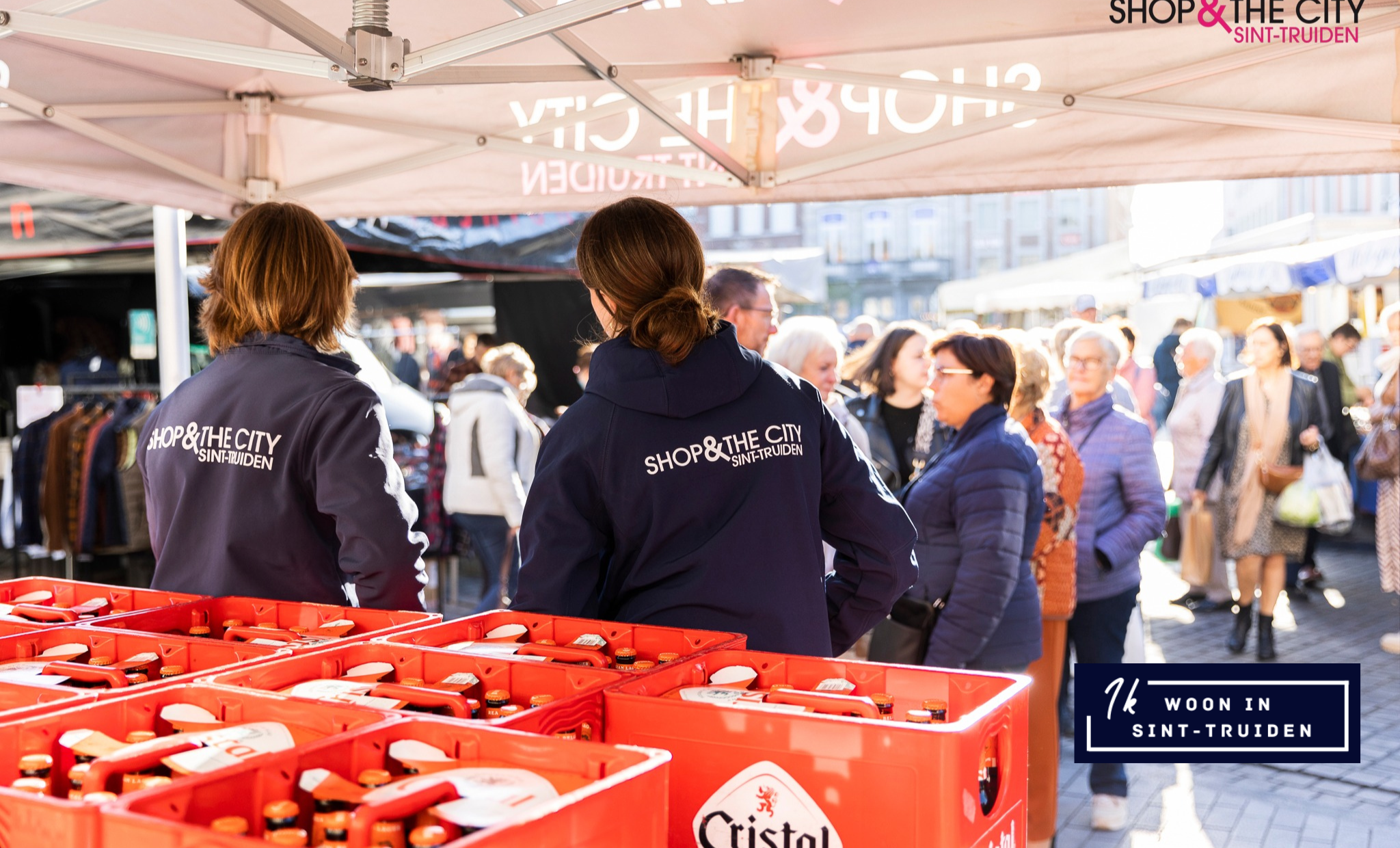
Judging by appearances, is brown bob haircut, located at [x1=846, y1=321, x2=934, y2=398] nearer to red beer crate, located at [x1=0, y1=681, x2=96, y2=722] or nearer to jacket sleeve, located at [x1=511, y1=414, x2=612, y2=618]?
jacket sleeve, located at [x1=511, y1=414, x2=612, y2=618]

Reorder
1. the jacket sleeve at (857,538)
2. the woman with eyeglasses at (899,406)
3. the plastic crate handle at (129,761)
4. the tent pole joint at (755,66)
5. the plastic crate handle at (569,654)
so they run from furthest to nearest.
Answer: the woman with eyeglasses at (899,406) → the tent pole joint at (755,66) → the jacket sleeve at (857,538) → the plastic crate handle at (569,654) → the plastic crate handle at (129,761)

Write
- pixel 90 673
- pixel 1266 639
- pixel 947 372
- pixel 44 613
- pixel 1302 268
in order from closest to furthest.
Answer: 1. pixel 90 673
2. pixel 44 613
3. pixel 947 372
4. pixel 1266 639
5. pixel 1302 268

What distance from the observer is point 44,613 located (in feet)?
6.40

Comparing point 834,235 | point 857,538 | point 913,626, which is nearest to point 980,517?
point 913,626

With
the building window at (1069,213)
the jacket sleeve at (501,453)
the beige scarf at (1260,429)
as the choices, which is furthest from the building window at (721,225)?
the jacket sleeve at (501,453)

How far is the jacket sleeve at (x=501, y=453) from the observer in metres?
6.59

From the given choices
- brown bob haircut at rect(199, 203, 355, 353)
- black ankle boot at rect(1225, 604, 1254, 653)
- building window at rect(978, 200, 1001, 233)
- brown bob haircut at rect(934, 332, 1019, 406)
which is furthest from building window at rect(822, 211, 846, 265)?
brown bob haircut at rect(199, 203, 355, 353)

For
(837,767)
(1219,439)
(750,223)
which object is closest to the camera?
(837,767)

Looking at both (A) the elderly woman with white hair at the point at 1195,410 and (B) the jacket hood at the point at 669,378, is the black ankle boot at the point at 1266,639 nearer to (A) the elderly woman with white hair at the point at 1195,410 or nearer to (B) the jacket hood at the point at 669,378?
(A) the elderly woman with white hair at the point at 1195,410

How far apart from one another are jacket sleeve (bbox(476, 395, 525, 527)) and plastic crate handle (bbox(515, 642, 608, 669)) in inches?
196

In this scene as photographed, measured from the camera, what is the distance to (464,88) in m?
3.90

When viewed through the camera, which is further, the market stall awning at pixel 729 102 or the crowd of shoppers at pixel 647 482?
the market stall awning at pixel 729 102

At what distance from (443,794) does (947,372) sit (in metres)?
2.80

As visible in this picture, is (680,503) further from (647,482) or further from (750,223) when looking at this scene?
(750,223)
